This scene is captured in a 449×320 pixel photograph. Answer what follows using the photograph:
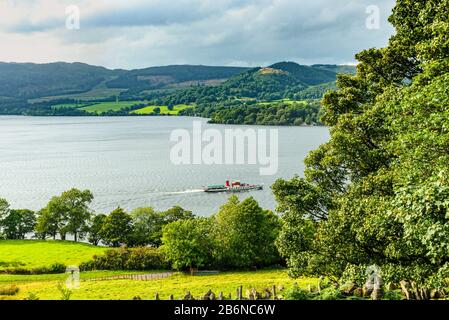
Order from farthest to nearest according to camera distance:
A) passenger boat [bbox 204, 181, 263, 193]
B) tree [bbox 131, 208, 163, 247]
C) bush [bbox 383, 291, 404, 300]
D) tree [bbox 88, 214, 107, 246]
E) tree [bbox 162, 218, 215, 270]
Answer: passenger boat [bbox 204, 181, 263, 193] < tree [bbox 88, 214, 107, 246] < tree [bbox 131, 208, 163, 247] < tree [bbox 162, 218, 215, 270] < bush [bbox 383, 291, 404, 300]

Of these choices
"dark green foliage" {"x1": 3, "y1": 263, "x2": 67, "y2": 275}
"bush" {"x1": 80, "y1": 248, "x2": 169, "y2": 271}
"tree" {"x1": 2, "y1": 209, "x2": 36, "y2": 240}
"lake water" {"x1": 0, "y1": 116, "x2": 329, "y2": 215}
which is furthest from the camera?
"lake water" {"x1": 0, "y1": 116, "x2": 329, "y2": 215}

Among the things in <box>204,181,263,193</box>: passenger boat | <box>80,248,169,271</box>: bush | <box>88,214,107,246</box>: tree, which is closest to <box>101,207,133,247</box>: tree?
<box>88,214,107,246</box>: tree

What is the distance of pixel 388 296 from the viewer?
1803 cm

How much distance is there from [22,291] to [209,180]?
76.8 m

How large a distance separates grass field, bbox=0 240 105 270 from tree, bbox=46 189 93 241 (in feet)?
14.2

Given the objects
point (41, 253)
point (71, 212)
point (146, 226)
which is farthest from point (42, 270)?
point (71, 212)

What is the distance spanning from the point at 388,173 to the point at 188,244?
41.9m

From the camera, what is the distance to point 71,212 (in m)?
81.9

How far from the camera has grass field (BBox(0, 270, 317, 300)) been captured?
40156mm

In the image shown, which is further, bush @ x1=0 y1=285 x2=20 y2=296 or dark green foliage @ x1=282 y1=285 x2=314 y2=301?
bush @ x1=0 y1=285 x2=20 y2=296

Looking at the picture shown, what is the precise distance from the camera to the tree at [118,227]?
7525cm

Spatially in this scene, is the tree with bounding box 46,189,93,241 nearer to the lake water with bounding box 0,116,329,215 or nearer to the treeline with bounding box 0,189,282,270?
the lake water with bounding box 0,116,329,215
